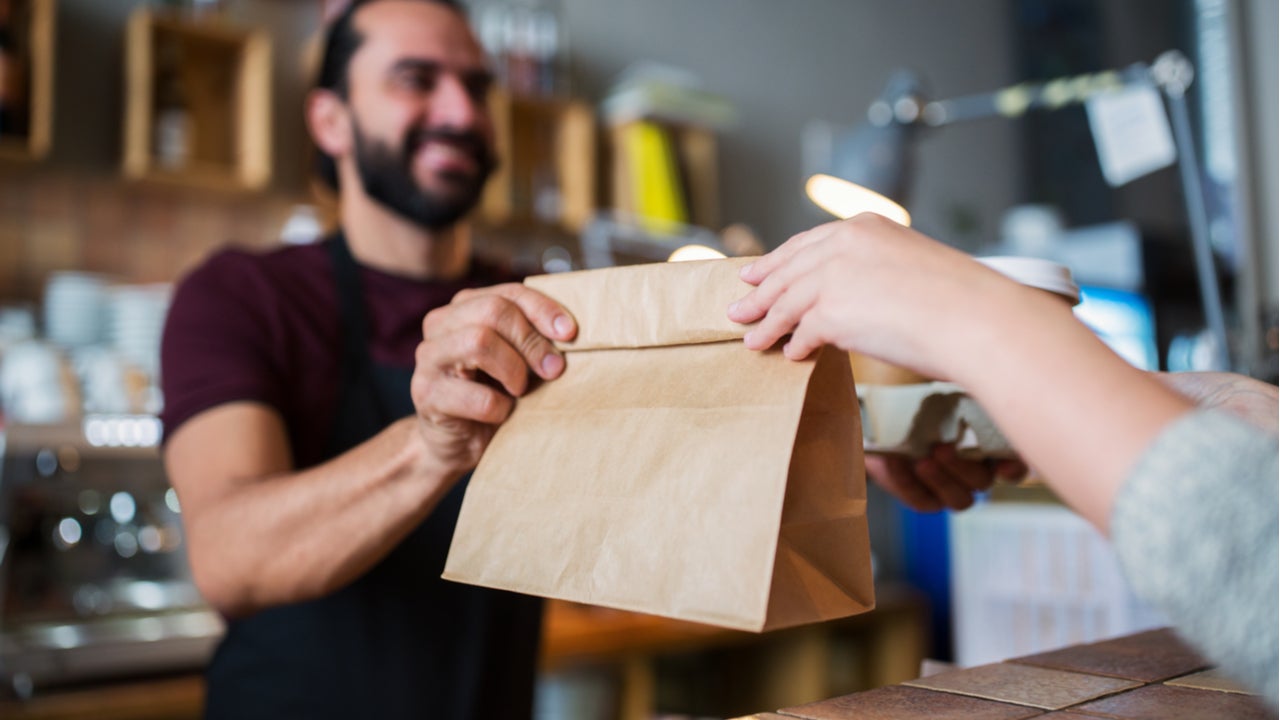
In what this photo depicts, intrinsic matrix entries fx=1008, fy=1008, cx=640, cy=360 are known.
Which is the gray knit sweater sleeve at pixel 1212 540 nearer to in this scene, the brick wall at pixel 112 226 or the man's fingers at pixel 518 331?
the man's fingers at pixel 518 331

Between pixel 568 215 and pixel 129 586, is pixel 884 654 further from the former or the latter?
pixel 129 586

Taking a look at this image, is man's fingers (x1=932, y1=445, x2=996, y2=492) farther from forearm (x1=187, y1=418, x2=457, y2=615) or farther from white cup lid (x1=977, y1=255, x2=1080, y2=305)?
forearm (x1=187, y1=418, x2=457, y2=615)

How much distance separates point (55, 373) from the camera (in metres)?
2.04

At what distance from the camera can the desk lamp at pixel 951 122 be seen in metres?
1.22

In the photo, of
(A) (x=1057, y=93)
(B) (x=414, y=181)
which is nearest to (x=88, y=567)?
(B) (x=414, y=181)

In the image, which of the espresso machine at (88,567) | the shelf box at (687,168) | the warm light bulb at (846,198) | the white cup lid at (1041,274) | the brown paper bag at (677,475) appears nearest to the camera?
the brown paper bag at (677,475)

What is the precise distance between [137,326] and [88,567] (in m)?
0.54

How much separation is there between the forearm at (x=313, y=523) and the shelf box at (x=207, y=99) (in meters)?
1.60

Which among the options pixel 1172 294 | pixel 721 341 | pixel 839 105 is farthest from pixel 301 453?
pixel 839 105

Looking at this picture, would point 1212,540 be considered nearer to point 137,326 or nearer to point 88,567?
point 88,567

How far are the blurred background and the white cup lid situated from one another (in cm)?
90

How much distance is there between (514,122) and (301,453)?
7.05 ft

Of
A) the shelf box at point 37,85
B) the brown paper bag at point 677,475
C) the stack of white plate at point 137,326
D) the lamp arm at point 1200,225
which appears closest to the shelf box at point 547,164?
the stack of white plate at point 137,326

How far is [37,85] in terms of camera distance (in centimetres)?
224
